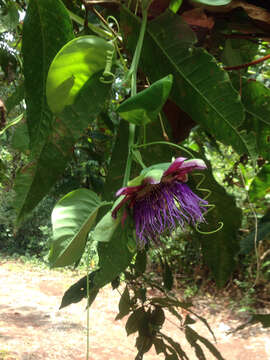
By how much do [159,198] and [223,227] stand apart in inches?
10.6

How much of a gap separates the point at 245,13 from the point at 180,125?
0.15 meters

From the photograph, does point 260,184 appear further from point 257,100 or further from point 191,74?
point 191,74

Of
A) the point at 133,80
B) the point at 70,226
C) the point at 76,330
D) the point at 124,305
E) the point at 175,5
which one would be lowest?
the point at 76,330

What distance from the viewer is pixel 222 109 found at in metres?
0.36

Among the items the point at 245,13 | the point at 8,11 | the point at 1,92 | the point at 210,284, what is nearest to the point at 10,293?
the point at 210,284

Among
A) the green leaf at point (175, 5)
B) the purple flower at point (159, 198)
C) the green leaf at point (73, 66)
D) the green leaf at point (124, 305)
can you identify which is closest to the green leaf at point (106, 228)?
the purple flower at point (159, 198)

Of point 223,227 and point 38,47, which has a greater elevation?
point 38,47

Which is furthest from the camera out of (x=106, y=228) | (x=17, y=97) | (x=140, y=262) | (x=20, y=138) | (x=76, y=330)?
(x=76, y=330)

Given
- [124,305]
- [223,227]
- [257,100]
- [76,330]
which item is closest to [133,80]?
[257,100]

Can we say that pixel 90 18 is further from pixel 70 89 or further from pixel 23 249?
pixel 23 249

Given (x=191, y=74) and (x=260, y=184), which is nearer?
(x=191, y=74)

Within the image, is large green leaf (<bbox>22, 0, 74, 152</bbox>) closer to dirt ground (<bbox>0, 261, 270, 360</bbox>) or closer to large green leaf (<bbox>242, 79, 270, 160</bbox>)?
large green leaf (<bbox>242, 79, 270, 160</bbox>)

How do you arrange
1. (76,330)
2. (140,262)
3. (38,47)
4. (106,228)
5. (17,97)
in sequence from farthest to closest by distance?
(76,330), (140,262), (17,97), (38,47), (106,228)

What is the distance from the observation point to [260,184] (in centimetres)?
68
